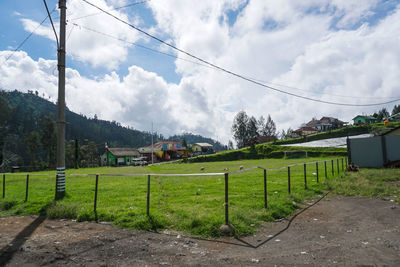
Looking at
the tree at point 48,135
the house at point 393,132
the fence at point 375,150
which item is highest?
the tree at point 48,135

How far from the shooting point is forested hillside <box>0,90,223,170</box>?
65.9 meters

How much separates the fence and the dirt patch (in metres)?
19.8

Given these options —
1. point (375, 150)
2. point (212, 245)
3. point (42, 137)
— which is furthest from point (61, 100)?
point (42, 137)

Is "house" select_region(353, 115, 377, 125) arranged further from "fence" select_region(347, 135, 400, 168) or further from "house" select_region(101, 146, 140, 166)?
"house" select_region(101, 146, 140, 166)

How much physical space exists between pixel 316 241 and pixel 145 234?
Answer: 373 centimetres

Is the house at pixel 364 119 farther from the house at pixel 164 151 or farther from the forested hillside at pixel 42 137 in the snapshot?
the forested hillside at pixel 42 137

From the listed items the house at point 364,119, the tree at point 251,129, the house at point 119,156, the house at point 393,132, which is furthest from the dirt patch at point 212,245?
the house at point 364,119

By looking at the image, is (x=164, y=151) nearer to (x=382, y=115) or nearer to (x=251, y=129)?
(x=251, y=129)

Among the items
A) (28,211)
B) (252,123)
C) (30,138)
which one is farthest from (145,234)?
(252,123)

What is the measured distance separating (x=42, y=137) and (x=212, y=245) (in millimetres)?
76937

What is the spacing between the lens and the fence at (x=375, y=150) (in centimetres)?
2181

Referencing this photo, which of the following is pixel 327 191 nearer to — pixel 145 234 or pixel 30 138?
pixel 145 234

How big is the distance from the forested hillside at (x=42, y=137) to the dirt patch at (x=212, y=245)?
532cm

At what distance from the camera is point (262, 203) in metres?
7.57
